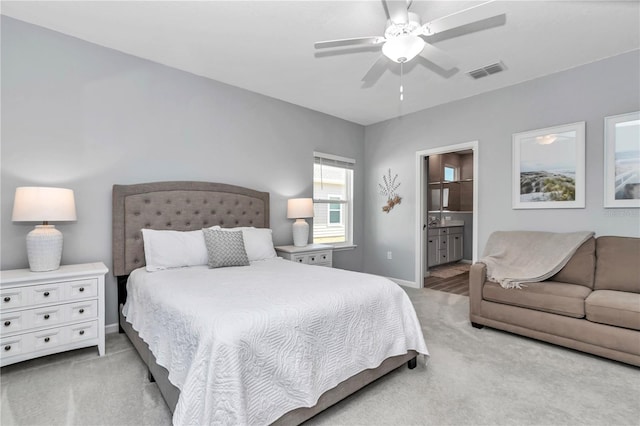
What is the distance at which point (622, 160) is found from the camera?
291cm

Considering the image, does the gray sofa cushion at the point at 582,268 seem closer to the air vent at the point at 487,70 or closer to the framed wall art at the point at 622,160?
the framed wall art at the point at 622,160

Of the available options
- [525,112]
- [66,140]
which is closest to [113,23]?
[66,140]

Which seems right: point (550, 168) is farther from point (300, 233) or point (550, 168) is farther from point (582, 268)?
point (300, 233)

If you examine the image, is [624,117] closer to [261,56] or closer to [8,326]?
[261,56]

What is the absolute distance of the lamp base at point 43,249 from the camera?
7.52 ft

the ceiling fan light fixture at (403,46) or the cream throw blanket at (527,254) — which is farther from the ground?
the ceiling fan light fixture at (403,46)

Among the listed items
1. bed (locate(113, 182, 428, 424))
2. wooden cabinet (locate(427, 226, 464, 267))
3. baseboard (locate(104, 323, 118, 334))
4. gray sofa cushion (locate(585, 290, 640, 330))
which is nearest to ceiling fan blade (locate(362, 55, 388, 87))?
bed (locate(113, 182, 428, 424))

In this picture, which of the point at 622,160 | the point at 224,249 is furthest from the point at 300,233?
the point at 622,160

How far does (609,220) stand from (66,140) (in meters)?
5.07

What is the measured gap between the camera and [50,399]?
6.20ft

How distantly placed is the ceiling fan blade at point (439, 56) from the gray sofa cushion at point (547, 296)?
2068 mm

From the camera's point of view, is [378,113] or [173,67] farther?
[378,113]

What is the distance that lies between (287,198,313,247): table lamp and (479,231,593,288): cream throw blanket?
2.10m

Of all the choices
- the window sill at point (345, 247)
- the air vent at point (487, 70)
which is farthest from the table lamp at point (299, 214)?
the air vent at point (487, 70)
